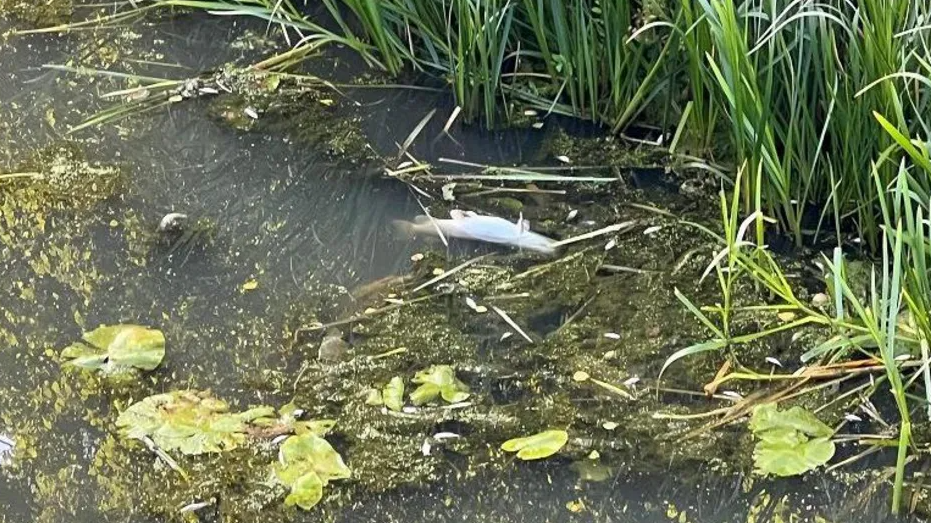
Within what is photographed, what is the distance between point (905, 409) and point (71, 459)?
1.13 meters

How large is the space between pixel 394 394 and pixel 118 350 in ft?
1.45

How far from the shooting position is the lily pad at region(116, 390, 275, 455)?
1.48 meters

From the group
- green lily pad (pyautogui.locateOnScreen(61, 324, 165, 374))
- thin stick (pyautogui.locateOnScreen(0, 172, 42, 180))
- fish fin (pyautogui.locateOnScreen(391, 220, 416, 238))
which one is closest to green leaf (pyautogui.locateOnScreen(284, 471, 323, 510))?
→ green lily pad (pyautogui.locateOnScreen(61, 324, 165, 374))

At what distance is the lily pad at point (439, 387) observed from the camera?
156 cm

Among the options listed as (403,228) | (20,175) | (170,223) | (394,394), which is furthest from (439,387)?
(20,175)

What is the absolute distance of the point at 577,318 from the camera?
1678mm

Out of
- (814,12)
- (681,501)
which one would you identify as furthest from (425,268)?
(814,12)

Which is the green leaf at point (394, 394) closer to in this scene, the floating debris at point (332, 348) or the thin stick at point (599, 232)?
the floating debris at point (332, 348)

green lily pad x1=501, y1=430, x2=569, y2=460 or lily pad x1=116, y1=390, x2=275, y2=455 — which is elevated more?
lily pad x1=116, y1=390, x2=275, y2=455

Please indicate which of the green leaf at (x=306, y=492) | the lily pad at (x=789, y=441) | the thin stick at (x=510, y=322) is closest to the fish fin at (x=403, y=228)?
the thin stick at (x=510, y=322)

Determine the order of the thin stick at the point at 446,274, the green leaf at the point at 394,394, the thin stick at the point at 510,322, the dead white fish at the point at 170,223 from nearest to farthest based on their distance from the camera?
the green leaf at the point at 394,394 < the thin stick at the point at 510,322 < the thin stick at the point at 446,274 < the dead white fish at the point at 170,223

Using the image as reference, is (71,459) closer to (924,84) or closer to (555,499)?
(555,499)

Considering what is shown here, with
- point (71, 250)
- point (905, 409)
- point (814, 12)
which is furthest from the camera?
point (71, 250)

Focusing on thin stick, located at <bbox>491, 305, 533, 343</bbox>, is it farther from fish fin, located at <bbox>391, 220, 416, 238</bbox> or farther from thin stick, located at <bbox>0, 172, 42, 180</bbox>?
thin stick, located at <bbox>0, 172, 42, 180</bbox>
